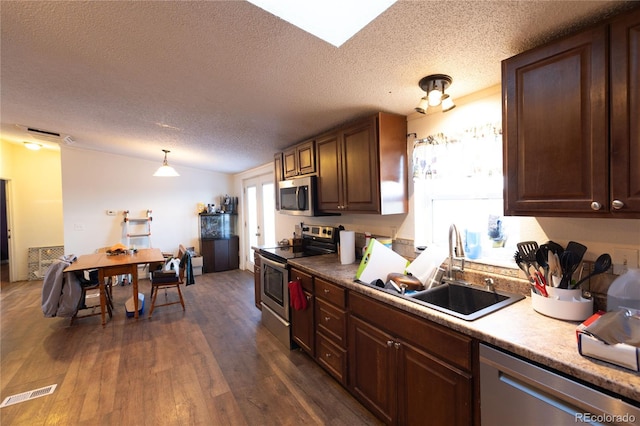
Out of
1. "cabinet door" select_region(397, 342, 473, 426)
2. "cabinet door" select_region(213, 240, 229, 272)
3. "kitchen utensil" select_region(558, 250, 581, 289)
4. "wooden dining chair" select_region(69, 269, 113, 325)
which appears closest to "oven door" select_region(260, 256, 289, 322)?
"cabinet door" select_region(397, 342, 473, 426)

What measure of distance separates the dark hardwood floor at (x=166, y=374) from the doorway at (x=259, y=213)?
1745 mm

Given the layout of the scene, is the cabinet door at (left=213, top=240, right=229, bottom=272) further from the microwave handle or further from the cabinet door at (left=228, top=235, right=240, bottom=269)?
the microwave handle

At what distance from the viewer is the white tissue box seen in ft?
2.82

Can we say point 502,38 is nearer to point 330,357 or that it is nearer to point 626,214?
point 626,214

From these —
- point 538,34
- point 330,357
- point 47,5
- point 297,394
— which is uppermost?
point 47,5

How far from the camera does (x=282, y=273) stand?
9.03 feet

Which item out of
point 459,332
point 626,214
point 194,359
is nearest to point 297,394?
point 194,359

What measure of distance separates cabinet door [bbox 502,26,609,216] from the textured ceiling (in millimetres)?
116

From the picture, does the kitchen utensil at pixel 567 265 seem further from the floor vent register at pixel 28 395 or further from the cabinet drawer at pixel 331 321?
the floor vent register at pixel 28 395

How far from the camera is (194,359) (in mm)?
2600

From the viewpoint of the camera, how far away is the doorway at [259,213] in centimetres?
504

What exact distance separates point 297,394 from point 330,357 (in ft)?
1.14

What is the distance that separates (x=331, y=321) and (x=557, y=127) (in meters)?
1.77

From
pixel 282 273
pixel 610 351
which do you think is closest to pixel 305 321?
pixel 282 273
